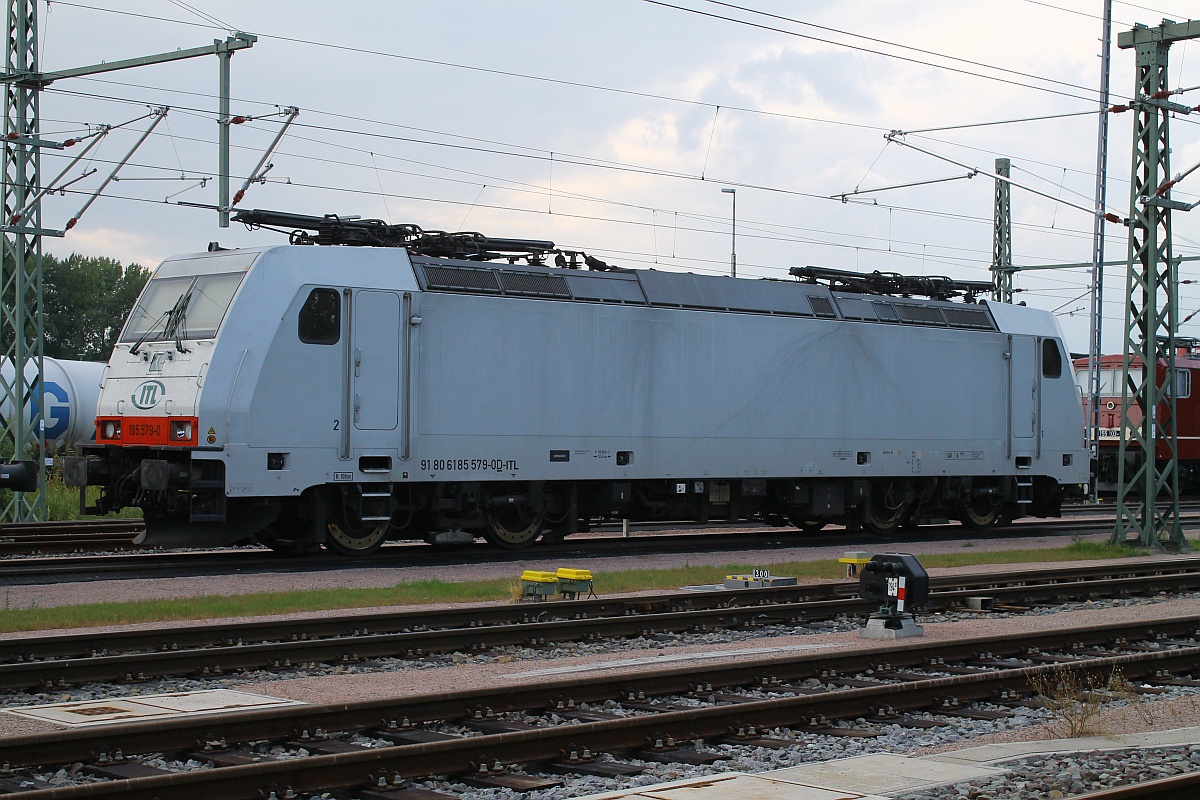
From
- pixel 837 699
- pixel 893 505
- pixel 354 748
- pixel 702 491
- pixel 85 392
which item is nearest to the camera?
pixel 354 748

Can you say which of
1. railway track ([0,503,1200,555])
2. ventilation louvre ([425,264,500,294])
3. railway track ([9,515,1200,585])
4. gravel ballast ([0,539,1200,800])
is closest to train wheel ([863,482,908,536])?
railway track ([9,515,1200,585])

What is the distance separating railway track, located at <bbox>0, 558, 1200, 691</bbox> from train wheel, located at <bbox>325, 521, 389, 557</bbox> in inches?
187

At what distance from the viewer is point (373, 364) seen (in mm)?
Result: 16984

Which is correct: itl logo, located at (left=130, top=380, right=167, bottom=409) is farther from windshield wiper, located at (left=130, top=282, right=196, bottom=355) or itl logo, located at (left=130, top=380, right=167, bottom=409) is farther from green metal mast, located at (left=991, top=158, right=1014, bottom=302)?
green metal mast, located at (left=991, top=158, right=1014, bottom=302)

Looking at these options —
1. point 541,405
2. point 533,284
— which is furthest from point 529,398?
point 533,284

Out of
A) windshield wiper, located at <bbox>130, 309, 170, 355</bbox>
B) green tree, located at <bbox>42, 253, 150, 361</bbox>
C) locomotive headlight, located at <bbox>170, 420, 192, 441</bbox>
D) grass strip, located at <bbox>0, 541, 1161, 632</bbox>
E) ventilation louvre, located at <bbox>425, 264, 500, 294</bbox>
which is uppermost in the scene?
green tree, located at <bbox>42, 253, 150, 361</bbox>

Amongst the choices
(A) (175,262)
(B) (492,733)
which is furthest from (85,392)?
(B) (492,733)

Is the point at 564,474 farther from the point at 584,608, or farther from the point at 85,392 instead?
the point at 85,392

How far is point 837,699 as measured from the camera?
8.02 m

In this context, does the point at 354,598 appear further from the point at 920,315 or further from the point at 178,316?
the point at 920,315

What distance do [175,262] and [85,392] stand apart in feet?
68.7

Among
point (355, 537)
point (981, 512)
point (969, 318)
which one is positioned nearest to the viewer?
point (355, 537)

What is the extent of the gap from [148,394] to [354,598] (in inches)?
185

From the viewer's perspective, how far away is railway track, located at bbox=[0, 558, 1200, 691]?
9125 mm
